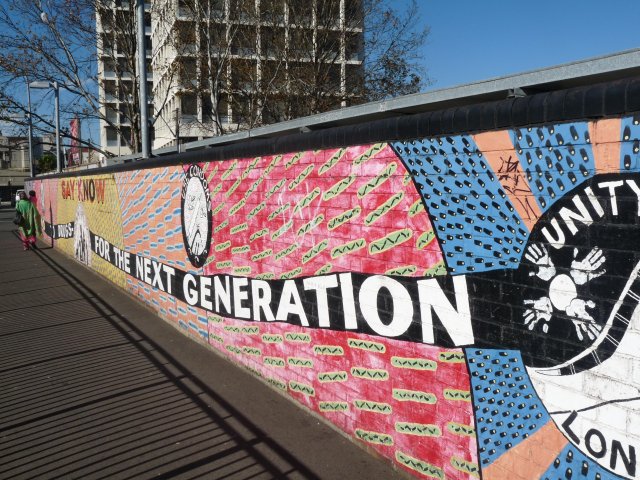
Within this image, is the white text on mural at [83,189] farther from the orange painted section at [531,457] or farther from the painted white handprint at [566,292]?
the painted white handprint at [566,292]

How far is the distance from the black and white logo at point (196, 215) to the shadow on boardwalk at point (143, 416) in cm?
128

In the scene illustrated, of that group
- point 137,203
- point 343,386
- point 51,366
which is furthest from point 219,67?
point 343,386

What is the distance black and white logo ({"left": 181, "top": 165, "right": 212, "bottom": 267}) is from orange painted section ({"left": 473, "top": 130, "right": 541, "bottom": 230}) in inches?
186

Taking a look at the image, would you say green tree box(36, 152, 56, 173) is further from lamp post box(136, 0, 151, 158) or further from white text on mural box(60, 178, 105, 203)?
lamp post box(136, 0, 151, 158)

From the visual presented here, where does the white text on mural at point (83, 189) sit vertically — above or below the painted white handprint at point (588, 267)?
above

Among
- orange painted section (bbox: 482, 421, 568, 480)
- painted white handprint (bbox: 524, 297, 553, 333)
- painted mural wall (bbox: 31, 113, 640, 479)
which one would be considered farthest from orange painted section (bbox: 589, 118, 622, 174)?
orange painted section (bbox: 482, 421, 568, 480)

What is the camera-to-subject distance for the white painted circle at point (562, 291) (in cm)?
289

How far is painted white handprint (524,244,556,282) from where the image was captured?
301 cm

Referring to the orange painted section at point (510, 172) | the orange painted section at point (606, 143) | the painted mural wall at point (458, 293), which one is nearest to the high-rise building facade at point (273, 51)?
the painted mural wall at point (458, 293)

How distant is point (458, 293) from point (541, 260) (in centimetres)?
69

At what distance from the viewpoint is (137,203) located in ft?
35.4

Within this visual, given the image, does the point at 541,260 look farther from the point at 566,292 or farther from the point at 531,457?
the point at 531,457

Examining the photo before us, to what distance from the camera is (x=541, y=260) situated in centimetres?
306

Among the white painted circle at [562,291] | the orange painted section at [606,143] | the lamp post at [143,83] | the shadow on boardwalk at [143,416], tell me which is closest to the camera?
the orange painted section at [606,143]
